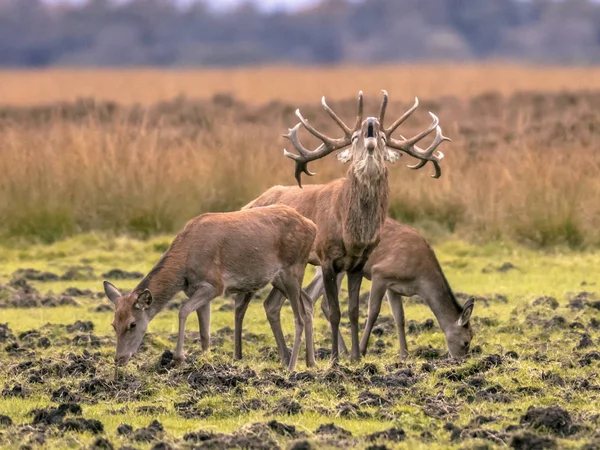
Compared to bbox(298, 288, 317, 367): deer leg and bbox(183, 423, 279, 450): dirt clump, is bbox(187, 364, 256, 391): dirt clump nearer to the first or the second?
bbox(298, 288, 317, 367): deer leg

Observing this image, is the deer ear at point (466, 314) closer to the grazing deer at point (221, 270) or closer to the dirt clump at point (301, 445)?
Result: the grazing deer at point (221, 270)

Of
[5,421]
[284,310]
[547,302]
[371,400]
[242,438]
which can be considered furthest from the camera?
[284,310]

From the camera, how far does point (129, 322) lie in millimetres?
11273

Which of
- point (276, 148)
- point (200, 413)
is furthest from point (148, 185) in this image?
point (200, 413)

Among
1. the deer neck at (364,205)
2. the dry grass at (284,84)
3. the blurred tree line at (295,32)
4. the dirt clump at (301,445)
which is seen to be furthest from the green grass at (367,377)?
the blurred tree line at (295,32)

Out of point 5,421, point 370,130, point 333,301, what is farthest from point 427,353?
point 5,421

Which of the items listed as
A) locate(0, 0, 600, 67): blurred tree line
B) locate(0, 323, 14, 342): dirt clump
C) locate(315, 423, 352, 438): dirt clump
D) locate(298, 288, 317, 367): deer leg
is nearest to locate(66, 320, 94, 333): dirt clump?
locate(0, 323, 14, 342): dirt clump

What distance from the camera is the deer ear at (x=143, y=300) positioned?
11.3m

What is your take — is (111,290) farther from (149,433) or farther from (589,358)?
(589,358)

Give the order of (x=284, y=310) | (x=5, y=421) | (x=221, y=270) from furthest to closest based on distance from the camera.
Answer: (x=284, y=310), (x=221, y=270), (x=5, y=421)

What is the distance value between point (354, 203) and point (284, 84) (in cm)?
4630

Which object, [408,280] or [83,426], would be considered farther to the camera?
[408,280]

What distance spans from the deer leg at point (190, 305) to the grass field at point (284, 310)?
200 millimetres

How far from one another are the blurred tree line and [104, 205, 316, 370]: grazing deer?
11741 centimetres
